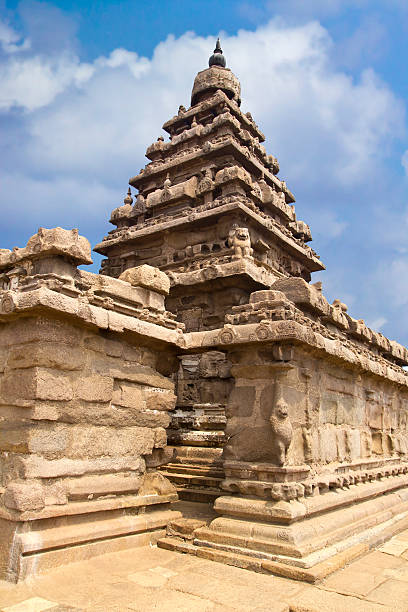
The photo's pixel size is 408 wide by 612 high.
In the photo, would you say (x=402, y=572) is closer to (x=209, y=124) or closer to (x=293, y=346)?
(x=293, y=346)

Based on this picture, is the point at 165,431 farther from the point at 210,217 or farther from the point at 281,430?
the point at 210,217

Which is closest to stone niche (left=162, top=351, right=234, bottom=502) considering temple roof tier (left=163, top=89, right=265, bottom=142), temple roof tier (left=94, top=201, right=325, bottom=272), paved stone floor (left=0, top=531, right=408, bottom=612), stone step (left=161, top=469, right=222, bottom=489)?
stone step (left=161, top=469, right=222, bottom=489)

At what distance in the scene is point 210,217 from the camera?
1156cm

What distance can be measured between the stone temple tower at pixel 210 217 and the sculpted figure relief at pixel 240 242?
0.02 m

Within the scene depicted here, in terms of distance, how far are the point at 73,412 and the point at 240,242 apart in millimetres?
6398

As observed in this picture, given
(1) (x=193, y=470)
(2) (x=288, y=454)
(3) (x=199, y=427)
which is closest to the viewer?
(2) (x=288, y=454)

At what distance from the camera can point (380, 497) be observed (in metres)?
7.64

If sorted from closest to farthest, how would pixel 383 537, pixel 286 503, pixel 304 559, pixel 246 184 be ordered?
pixel 304 559, pixel 286 503, pixel 383 537, pixel 246 184

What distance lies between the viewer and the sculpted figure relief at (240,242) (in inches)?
407

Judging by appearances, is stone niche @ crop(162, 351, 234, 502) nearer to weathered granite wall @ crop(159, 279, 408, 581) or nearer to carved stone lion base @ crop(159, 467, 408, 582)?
weathered granite wall @ crop(159, 279, 408, 581)

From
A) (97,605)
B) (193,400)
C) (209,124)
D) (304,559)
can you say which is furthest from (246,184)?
(97,605)

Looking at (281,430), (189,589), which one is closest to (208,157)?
(281,430)

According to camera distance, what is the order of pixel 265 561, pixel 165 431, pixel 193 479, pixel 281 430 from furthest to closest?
1. pixel 193 479
2. pixel 165 431
3. pixel 281 430
4. pixel 265 561

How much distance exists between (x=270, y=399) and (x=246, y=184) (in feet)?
25.1
